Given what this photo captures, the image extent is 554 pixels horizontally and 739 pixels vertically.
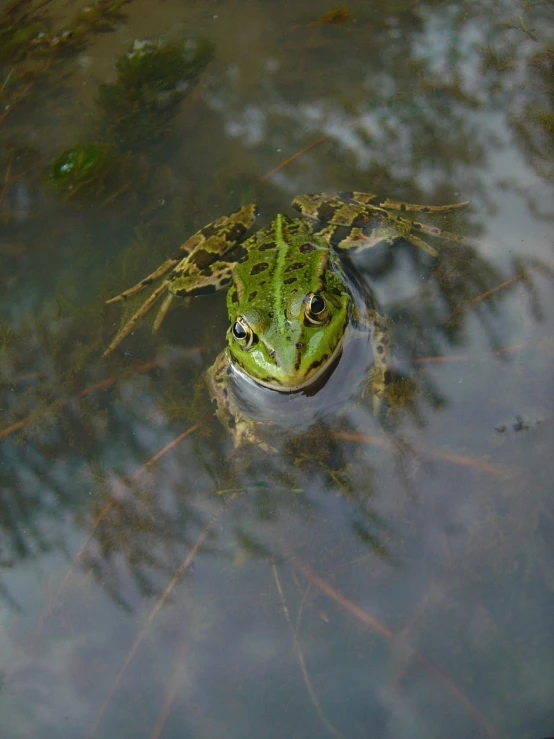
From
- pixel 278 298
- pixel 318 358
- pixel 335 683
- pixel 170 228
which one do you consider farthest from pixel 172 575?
pixel 170 228

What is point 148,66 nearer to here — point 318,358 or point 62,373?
point 62,373

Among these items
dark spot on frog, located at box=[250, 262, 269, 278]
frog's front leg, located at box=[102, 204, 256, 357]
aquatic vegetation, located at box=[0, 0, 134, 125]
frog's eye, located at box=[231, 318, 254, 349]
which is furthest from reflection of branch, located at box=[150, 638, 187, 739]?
aquatic vegetation, located at box=[0, 0, 134, 125]

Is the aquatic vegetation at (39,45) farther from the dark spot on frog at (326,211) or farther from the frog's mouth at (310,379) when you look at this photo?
the frog's mouth at (310,379)

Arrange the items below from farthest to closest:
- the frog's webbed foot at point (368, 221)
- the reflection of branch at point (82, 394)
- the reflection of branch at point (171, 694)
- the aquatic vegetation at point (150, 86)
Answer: the aquatic vegetation at point (150, 86) < the frog's webbed foot at point (368, 221) < the reflection of branch at point (82, 394) < the reflection of branch at point (171, 694)

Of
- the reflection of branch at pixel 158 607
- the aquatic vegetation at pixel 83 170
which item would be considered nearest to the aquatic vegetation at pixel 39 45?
the aquatic vegetation at pixel 83 170

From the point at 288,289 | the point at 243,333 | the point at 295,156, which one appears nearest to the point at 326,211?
the point at 295,156

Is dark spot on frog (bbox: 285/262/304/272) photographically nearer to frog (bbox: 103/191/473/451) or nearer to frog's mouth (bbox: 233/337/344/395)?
frog (bbox: 103/191/473/451)
